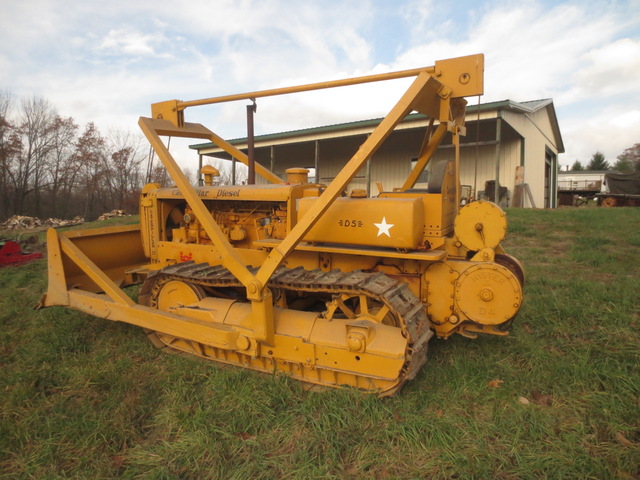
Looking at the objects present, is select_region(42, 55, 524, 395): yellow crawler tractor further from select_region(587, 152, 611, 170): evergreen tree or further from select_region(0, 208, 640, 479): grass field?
select_region(587, 152, 611, 170): evergreen tree

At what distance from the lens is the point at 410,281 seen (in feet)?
11.8

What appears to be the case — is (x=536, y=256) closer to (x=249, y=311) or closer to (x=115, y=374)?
(x=249, y=311)

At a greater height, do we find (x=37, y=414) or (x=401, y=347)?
(x=401, y=347)

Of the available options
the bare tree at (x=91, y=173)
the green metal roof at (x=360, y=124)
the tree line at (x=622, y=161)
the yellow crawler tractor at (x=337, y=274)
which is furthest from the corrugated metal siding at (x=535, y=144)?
the tree line at (x=622, y=161)

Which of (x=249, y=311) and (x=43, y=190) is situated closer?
(x=249, y=311)

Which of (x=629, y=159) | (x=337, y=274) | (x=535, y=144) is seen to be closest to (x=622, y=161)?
(x=629, y=159)

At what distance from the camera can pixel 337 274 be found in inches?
134

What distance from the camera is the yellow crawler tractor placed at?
308 centimetres

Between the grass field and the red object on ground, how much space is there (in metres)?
5.33

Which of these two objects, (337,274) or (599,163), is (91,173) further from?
(599,163)

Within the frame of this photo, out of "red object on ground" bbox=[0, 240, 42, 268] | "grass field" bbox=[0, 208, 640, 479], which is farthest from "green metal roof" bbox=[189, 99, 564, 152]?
"red object on ground" bbox=[0, 240, 42, 268]

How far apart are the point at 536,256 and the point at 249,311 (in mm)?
6724

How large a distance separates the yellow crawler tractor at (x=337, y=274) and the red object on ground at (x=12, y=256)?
576 centimetres

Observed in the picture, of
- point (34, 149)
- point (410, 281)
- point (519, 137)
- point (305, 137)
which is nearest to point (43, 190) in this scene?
point (34, 149)
